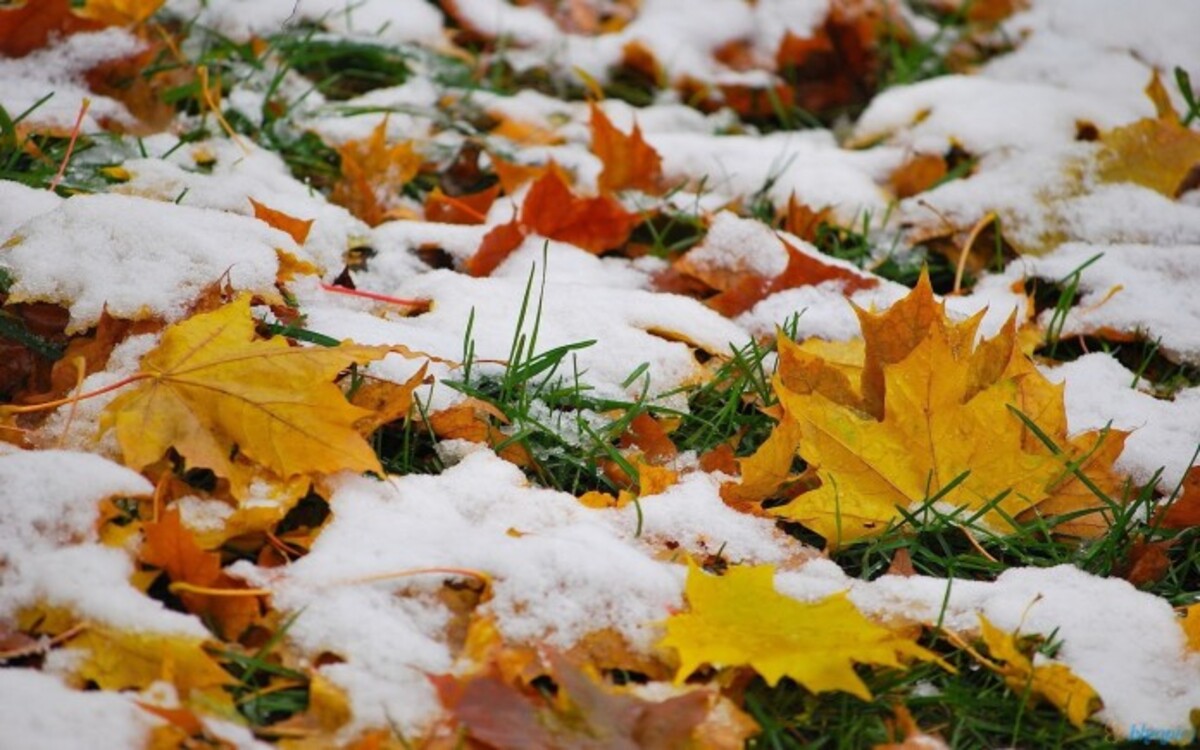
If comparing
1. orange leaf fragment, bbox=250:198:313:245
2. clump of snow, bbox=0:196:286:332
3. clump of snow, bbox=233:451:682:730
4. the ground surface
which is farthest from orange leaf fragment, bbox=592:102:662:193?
clump of snow, bbox=233:451:682:730

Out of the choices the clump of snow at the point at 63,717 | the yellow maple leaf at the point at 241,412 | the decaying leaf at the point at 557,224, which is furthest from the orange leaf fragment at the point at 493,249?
the clump of snow at the point at 63,717

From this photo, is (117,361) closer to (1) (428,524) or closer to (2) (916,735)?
(1) (428,524)

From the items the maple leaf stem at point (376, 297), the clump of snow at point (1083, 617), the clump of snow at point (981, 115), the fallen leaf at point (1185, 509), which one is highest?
the clump of snow at point (981, 115)

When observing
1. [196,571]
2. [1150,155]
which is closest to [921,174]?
[1150,155]

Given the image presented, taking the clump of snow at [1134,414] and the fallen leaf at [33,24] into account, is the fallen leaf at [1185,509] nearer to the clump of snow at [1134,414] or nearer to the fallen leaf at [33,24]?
the clump of snow at [1134,414]

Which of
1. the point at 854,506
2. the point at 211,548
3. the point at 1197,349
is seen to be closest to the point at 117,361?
the point at 211,548

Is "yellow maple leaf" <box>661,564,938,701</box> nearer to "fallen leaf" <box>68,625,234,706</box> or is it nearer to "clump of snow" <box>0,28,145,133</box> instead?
"fallen leaf" <box>68,625,234,706</box>

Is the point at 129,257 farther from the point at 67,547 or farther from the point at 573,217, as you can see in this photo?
the point at 573,217
